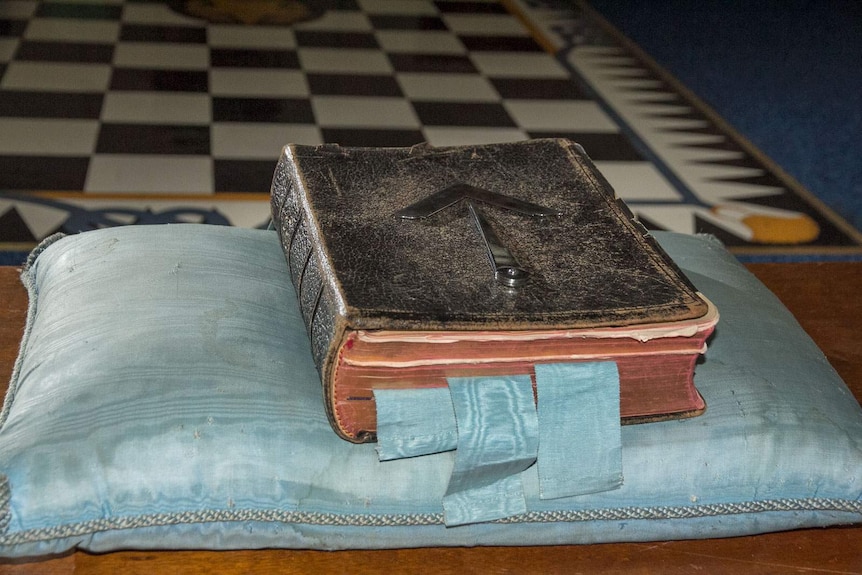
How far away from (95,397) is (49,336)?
0.10 meters

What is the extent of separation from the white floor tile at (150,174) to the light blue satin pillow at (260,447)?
3.62 ft

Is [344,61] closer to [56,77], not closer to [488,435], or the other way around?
[56,77]

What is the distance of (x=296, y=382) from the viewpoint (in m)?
0.64

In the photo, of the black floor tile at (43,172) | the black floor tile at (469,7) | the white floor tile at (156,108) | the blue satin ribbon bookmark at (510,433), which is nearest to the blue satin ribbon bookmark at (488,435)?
the blue satin ribbon bookmark at (510,433)

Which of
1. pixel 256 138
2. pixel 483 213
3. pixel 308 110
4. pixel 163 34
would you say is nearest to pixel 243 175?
pixel 256 138

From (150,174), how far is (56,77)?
1.80 ft

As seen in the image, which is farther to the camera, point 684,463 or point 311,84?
point 311,84

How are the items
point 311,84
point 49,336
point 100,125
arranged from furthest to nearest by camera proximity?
point 311,84 < point 100,125 < point 49,336

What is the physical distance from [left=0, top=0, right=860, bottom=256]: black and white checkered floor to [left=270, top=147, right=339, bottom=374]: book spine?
0.96m

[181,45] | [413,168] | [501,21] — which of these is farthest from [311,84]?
[413,168]

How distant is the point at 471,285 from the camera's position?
61 centimetres

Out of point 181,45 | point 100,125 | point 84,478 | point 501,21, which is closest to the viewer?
point 84,478

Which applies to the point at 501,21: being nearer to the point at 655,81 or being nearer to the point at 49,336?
the point at 655,81

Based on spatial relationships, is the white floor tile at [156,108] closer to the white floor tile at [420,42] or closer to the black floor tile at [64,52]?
the black floor tile at [64,52]
